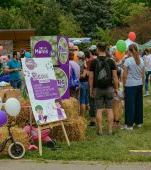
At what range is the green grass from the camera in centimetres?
805

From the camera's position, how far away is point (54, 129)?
9.74 metres

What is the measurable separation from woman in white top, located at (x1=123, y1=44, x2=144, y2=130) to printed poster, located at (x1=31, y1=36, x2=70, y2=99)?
1.35 m

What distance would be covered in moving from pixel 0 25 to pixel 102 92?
3369 centimetres

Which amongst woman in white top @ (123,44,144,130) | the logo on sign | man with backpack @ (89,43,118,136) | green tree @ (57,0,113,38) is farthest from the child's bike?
green tree @ (57,0,113,38)

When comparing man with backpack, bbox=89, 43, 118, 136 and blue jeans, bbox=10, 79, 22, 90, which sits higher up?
man with backpack, bbox=89, 43, 118, 136

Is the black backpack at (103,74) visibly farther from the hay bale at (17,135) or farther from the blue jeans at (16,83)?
the blue jeans at (16,83)

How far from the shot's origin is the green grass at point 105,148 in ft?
26.4

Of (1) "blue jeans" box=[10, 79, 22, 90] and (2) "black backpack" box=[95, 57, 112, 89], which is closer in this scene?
(2) "black backpack" box=[95, 57, 112, 89]

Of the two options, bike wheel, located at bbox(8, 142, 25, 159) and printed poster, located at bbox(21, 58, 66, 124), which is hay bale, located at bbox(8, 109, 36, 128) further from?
bike wheel, located at bbox(8, 142, 25, 159)

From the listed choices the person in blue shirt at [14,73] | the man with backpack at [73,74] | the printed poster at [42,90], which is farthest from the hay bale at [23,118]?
the person in blue shirt at [14,73]

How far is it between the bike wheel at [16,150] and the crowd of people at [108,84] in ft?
7.78

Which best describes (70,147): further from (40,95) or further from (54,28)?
(54,28)

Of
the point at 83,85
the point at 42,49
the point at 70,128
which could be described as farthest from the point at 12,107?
the point at 83,85

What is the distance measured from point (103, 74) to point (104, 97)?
19.5 inches
